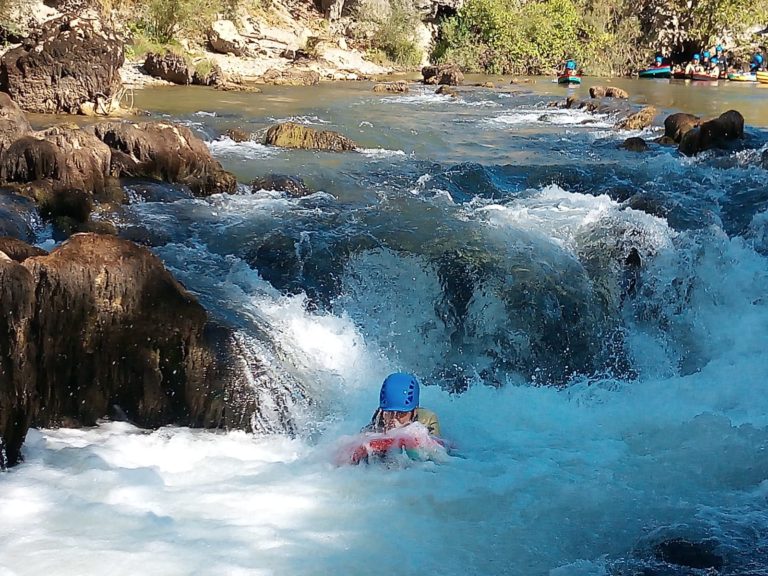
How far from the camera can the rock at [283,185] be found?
1024 cm

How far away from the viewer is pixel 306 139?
44.5 feet

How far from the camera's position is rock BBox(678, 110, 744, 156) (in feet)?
43.1

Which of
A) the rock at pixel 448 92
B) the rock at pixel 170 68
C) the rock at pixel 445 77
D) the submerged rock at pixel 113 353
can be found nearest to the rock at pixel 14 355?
the submerged rock at pixel 113 353

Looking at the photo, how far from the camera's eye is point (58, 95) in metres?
15.3

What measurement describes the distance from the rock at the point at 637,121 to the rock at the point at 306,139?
6213 millimetres

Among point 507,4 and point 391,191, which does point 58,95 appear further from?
point 507,4

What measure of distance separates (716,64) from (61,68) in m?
26.9

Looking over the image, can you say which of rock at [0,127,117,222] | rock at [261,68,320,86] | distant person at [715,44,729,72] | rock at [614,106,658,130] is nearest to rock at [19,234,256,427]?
rock at [0,127,117,222]

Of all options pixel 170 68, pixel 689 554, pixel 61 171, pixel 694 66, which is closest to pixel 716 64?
pixel 694 66

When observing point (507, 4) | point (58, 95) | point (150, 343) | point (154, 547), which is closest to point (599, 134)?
point (58, 95)

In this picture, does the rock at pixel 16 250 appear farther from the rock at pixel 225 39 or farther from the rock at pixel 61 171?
the rock at pixel 225 39

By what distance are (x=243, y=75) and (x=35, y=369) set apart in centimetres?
2396

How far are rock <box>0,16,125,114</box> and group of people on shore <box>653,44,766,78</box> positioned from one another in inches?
950

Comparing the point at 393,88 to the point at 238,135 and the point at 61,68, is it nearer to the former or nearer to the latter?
the point at 238,135
